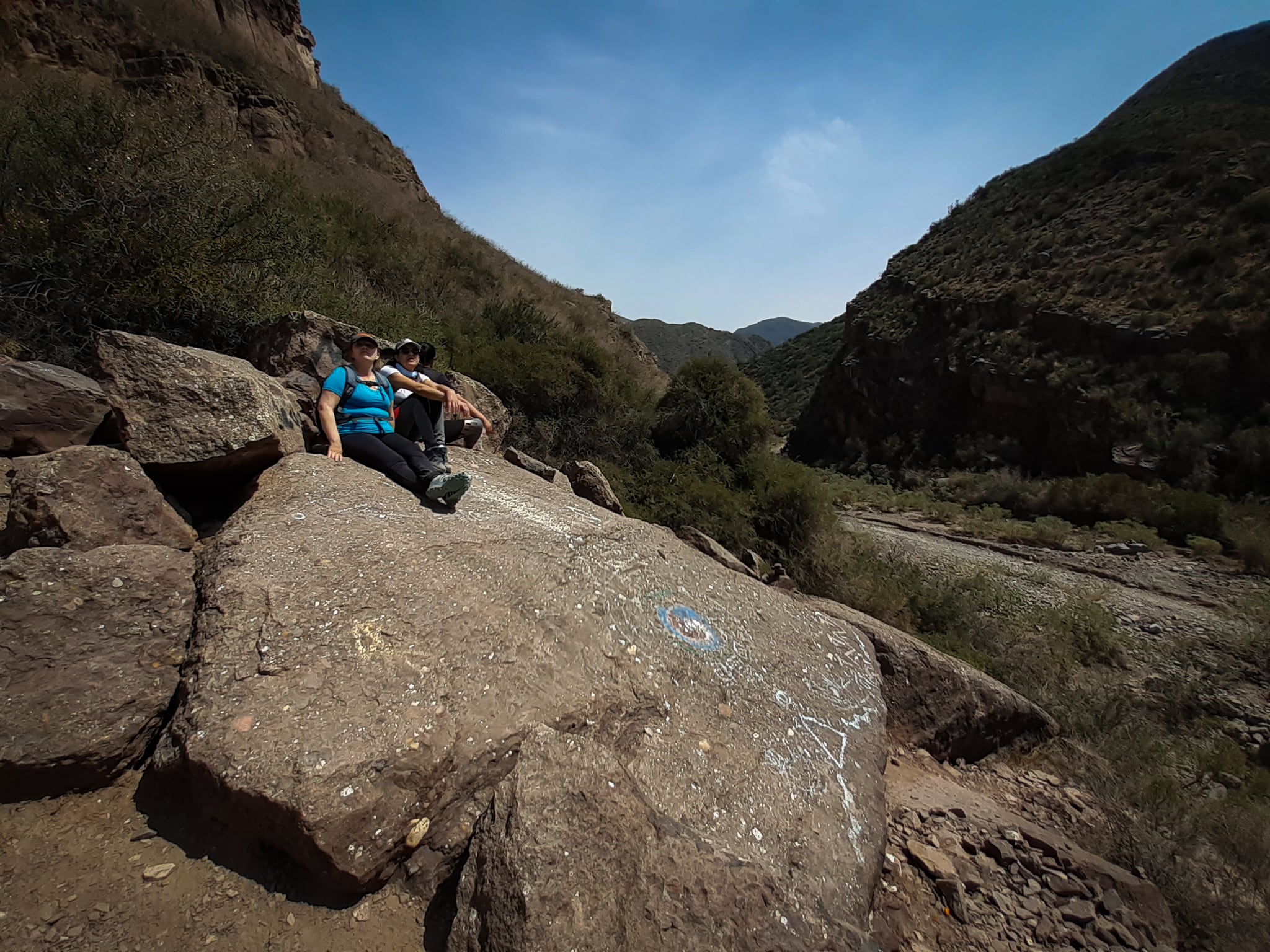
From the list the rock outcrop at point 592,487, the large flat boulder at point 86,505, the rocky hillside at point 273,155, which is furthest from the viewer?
the rock outcrop at point 592,487

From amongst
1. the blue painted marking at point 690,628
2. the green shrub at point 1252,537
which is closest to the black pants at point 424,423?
the blue painted marking at point 690,628

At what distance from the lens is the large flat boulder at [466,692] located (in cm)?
195

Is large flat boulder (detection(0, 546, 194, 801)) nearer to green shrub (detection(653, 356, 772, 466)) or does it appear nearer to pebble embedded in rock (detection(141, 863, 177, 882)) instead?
pebble embedded in rock (detection(141, 863, 177, 882))

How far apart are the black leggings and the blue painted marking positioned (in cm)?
177

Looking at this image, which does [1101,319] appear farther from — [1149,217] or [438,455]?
[438,455]

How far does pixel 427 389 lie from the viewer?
438 cm

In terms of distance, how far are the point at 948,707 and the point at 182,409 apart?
516 cm

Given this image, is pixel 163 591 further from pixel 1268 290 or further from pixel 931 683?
pixel 1268 290

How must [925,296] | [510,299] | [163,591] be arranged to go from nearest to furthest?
[163,591] < [510,299] < [925,296]

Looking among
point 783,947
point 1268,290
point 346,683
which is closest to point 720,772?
point 783,947

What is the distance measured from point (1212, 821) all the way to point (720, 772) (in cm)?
371

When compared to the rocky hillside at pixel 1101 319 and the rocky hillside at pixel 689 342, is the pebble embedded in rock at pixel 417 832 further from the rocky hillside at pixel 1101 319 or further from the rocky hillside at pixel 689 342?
the rocky hillside at pixel 689 342

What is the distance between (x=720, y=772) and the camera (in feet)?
8.61

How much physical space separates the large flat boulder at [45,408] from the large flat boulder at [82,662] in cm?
133
